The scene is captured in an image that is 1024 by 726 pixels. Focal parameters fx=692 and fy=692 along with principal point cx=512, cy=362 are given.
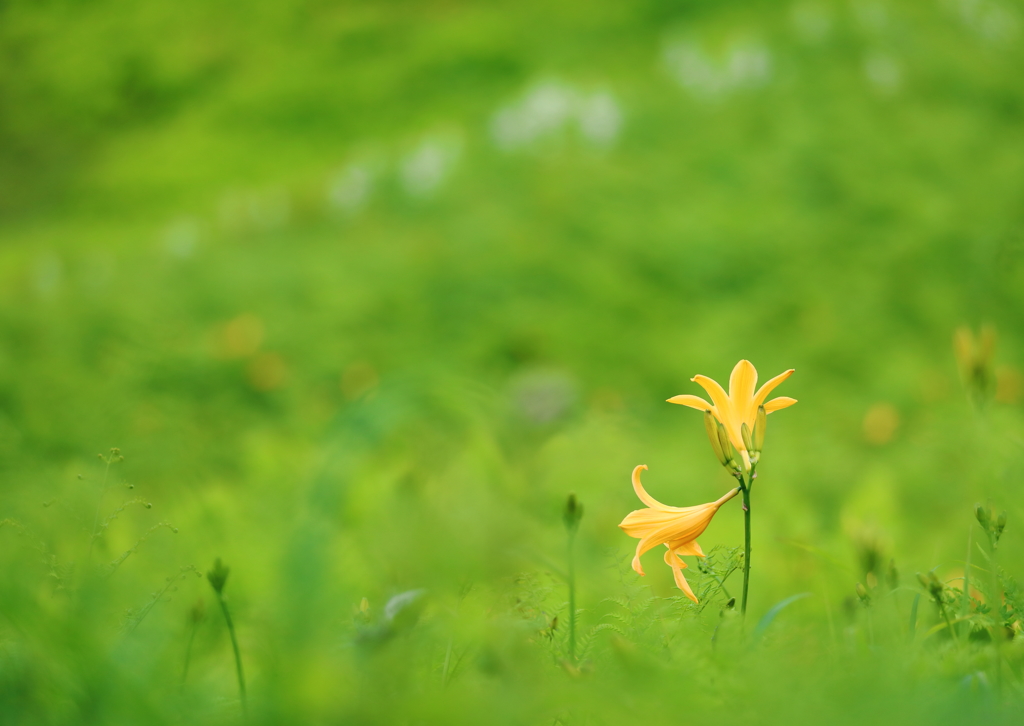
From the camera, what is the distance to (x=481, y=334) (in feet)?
6.86

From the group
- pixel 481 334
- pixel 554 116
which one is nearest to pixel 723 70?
pixel 554 116

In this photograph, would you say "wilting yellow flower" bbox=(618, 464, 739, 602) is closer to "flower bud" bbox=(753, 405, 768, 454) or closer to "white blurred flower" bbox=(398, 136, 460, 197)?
"flower bud" bbox=(753, 405, 768, 454)

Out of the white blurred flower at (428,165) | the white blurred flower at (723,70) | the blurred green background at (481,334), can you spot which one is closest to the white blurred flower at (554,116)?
the blurred green background at (481,334)

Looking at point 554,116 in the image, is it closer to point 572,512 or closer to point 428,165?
point 428,165

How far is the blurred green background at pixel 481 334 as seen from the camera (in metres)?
0.32

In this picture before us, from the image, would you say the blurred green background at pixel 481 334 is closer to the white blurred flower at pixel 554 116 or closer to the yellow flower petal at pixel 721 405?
the white blurred flower at pixel 554 116

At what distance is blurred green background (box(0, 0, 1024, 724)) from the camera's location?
32 cm

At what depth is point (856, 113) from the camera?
2.63 meters

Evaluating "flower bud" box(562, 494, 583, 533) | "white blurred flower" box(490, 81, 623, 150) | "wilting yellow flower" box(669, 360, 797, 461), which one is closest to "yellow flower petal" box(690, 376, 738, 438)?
"wilting yellow flower" box(669, 360, 797, 461)

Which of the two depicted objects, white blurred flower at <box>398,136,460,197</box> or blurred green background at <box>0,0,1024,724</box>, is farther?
white blurred flower at <box>398,136,460,197</box>

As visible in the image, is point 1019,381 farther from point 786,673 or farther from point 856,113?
point 786,673

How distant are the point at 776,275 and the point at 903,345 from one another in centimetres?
42

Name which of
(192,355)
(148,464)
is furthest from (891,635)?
(192,355)

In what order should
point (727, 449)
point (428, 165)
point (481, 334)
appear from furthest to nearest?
point (428, 165) < point (481, 334) < point (727, 449)
